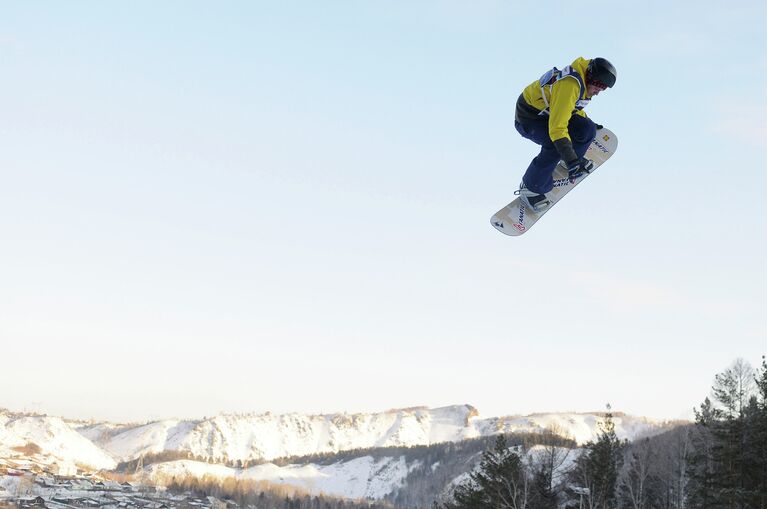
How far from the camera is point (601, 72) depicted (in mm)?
8141

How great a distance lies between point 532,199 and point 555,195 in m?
0.39

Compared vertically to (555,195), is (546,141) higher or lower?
higher

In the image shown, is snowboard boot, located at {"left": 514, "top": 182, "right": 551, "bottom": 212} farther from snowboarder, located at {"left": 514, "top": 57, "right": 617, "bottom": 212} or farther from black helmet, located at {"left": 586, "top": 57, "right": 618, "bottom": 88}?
black helmet, located at {"left": 586, "top": 57, "right": 618, "bottom": 88}

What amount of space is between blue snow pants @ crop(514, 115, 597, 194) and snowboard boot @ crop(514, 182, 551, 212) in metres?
0.33

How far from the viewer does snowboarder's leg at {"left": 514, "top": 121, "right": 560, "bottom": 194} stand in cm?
966

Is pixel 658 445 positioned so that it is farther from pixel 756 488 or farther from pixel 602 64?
pixel 602 64

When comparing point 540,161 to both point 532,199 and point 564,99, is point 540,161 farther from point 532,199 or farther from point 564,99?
point 564,99

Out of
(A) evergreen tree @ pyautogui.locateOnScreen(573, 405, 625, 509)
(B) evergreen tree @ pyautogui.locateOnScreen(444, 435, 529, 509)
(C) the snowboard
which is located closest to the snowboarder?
(C) the snowboard

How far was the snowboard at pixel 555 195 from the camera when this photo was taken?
36.3 ft

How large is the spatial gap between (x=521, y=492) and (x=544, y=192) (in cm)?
3772

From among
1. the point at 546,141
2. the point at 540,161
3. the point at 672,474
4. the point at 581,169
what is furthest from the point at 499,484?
the point at 546,141

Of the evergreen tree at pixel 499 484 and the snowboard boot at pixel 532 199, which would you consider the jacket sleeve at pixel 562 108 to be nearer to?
the snowboard boot at pixel 532 199

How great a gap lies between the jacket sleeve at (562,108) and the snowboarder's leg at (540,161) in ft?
4.06

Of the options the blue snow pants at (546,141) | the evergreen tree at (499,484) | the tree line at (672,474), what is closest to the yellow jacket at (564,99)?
the blue snow pants at (546,141)
